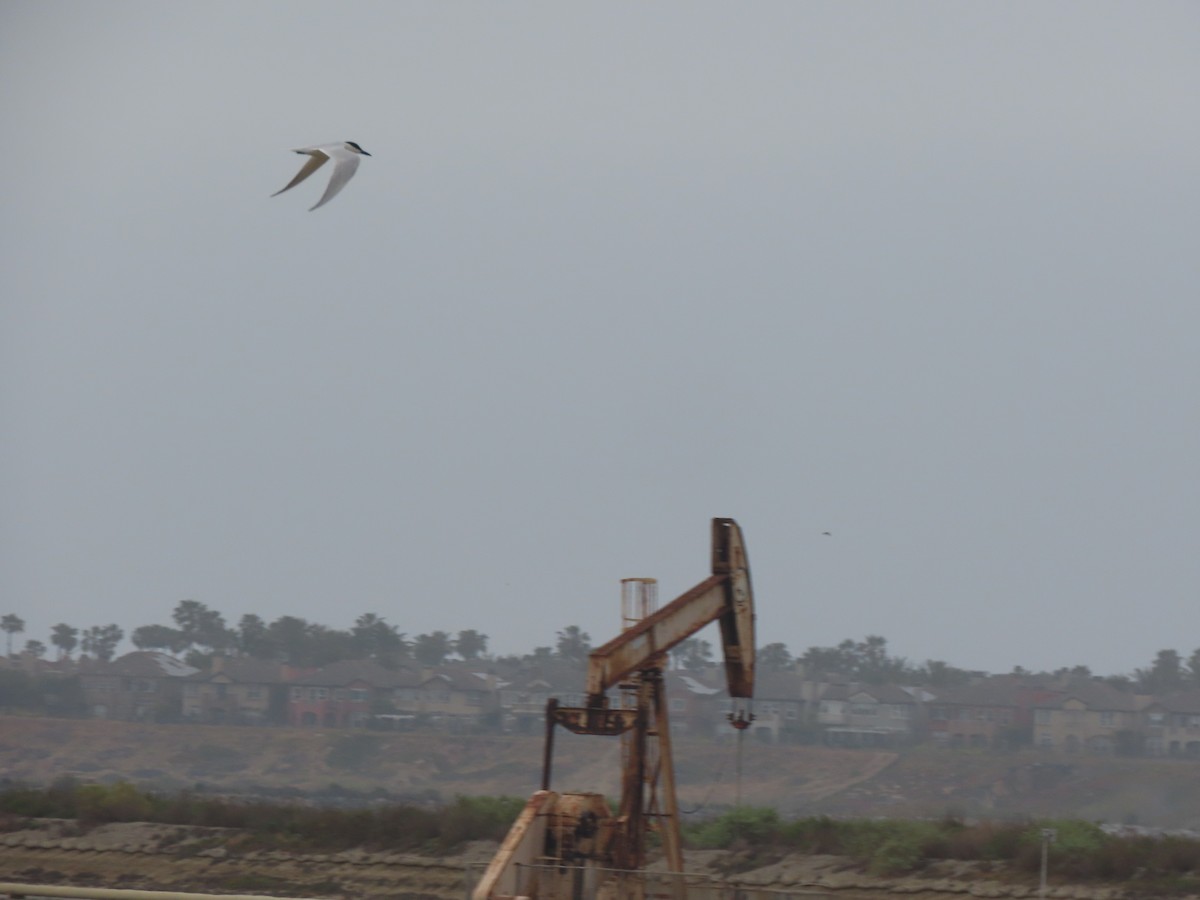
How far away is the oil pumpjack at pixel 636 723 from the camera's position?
→ 21484 mm

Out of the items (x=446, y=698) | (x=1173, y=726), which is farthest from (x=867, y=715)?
(x=446, y=698)

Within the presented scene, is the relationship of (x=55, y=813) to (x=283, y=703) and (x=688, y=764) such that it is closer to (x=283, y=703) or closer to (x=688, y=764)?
(x=688, y=764)

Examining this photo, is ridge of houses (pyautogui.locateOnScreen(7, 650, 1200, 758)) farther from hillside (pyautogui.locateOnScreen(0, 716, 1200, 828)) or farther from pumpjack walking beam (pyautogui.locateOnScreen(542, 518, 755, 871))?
pumpjack walking beam (pyautogui.locateOnScreen(542, 518, 755, 871))

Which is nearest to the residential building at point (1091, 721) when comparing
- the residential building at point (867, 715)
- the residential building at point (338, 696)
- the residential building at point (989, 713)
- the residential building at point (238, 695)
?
the residential building at point (989, 713)

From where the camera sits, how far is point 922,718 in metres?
100

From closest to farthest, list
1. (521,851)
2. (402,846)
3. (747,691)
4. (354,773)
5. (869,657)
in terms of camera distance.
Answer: (521,851) → (747,691) → (402,846) → (354,773) → (869,657)

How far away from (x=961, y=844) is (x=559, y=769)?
148 ft

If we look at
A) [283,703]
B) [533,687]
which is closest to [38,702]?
[283,703]

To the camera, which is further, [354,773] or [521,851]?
[354,773]

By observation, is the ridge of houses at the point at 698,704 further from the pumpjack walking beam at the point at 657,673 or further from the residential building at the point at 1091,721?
the pumpjack walking beam at the point at 657,673

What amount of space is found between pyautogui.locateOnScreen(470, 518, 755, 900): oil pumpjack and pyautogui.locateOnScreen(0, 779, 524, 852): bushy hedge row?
69.4ft

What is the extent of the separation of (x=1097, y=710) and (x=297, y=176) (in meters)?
83.7

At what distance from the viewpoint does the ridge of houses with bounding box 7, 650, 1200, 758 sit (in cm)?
9169

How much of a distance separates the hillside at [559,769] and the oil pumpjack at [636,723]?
49.6m
